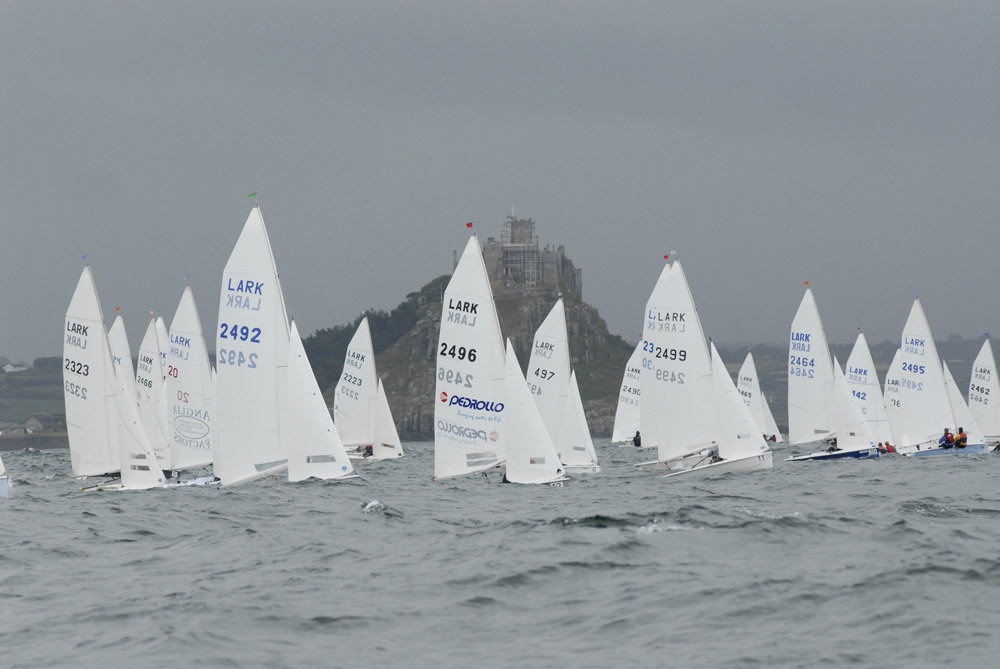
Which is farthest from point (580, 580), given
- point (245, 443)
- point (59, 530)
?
point (245, 443)

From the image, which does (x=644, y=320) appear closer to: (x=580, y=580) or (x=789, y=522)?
(x=789, y=522)

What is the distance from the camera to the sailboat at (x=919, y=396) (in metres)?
45.6

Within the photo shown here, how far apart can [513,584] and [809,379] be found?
33455 mm

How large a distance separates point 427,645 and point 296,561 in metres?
5.46

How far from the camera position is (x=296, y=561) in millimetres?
16672

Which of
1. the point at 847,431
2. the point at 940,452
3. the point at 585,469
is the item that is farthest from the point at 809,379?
the point at 585,469

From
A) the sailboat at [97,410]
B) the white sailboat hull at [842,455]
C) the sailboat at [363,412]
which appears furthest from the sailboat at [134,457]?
the sailboat at [363,412]

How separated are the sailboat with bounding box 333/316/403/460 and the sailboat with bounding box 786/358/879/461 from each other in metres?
19.8

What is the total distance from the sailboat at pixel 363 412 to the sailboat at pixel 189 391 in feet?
54.1

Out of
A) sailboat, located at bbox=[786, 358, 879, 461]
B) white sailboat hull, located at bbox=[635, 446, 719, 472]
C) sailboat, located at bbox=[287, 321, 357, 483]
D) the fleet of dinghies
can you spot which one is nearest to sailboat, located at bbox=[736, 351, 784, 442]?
the fleet of dinghies

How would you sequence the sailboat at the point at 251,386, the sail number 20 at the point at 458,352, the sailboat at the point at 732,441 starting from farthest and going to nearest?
1. the sailboat at the point at 732,441
2. the sail number 20 at the point at 458,352
3. the sailboat at the point at 251,386

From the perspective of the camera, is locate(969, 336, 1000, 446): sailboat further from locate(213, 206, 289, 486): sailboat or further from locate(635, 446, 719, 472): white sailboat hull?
locate(213, 206, 289, 486): sailboat

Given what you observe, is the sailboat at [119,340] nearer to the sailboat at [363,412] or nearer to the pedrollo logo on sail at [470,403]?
the sailboat at [363,412]

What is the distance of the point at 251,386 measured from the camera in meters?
26.2
